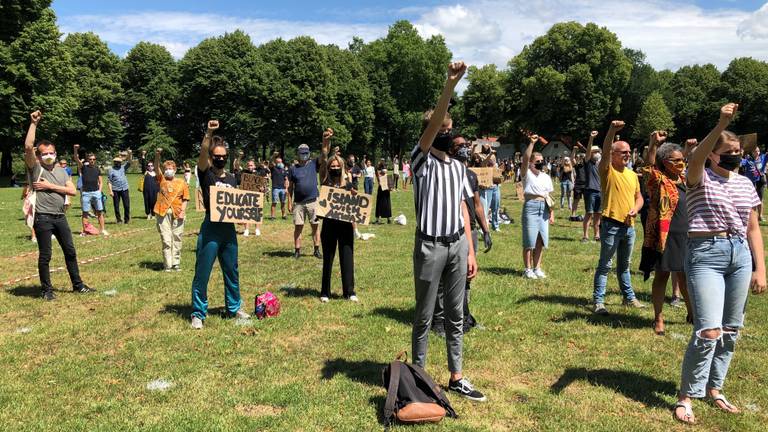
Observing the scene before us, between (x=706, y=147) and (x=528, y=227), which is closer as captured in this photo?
(x=706, y=147)

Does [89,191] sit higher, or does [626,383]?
[89,191]

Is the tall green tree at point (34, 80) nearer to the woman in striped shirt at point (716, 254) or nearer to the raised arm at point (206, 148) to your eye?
the raised arm at point (206, 148)

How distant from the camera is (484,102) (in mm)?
72062

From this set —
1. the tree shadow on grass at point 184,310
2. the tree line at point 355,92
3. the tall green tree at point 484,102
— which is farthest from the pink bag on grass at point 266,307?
the tall green tree at point 484,102

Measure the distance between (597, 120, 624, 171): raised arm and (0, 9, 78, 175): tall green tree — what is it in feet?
124

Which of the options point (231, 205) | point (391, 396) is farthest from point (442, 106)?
point (231, 205)

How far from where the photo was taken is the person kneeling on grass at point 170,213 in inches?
410

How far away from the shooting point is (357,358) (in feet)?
19.6

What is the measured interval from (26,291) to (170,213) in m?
2.74

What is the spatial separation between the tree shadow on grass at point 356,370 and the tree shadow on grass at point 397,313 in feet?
4.85

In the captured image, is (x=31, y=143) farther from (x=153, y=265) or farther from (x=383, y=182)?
(x=383, y=182)

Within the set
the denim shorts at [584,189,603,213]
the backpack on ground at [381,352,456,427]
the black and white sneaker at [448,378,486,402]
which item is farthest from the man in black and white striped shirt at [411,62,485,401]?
the denim shorts at [584,189,603,213]

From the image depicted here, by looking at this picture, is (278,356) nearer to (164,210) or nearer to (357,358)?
(357,358)

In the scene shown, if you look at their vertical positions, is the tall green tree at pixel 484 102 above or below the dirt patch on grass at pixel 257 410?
above
